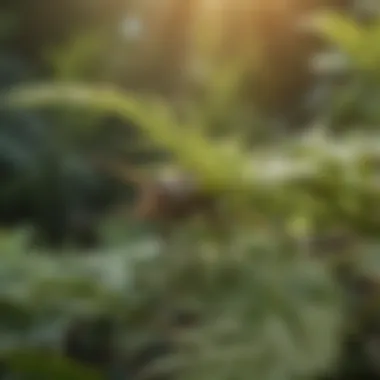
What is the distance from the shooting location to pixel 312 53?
0.69 meters

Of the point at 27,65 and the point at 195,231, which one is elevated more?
the point at 27,65

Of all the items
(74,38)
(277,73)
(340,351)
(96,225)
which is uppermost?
(74,38)

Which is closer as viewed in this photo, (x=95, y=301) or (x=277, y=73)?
(x=95, y=301)

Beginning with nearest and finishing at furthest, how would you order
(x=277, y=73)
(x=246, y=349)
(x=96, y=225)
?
(x=246, y=349) < (x=96, y=225) < (x=277, y=73)

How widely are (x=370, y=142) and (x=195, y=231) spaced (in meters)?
0.08

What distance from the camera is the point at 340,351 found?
1.11 ft

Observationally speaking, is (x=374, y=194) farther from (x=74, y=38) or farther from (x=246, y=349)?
(x=74, y=38)

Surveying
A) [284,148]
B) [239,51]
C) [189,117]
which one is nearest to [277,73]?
[239,51]

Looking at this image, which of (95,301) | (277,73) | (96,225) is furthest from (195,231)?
(277,73)

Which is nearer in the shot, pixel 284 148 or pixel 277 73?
pixel 284 148

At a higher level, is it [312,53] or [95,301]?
[312,53]

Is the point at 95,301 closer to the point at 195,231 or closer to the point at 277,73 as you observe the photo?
the point at 195,231

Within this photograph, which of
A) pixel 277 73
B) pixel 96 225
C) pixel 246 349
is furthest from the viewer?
pixel 277 73

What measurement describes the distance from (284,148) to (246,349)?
0.10m
